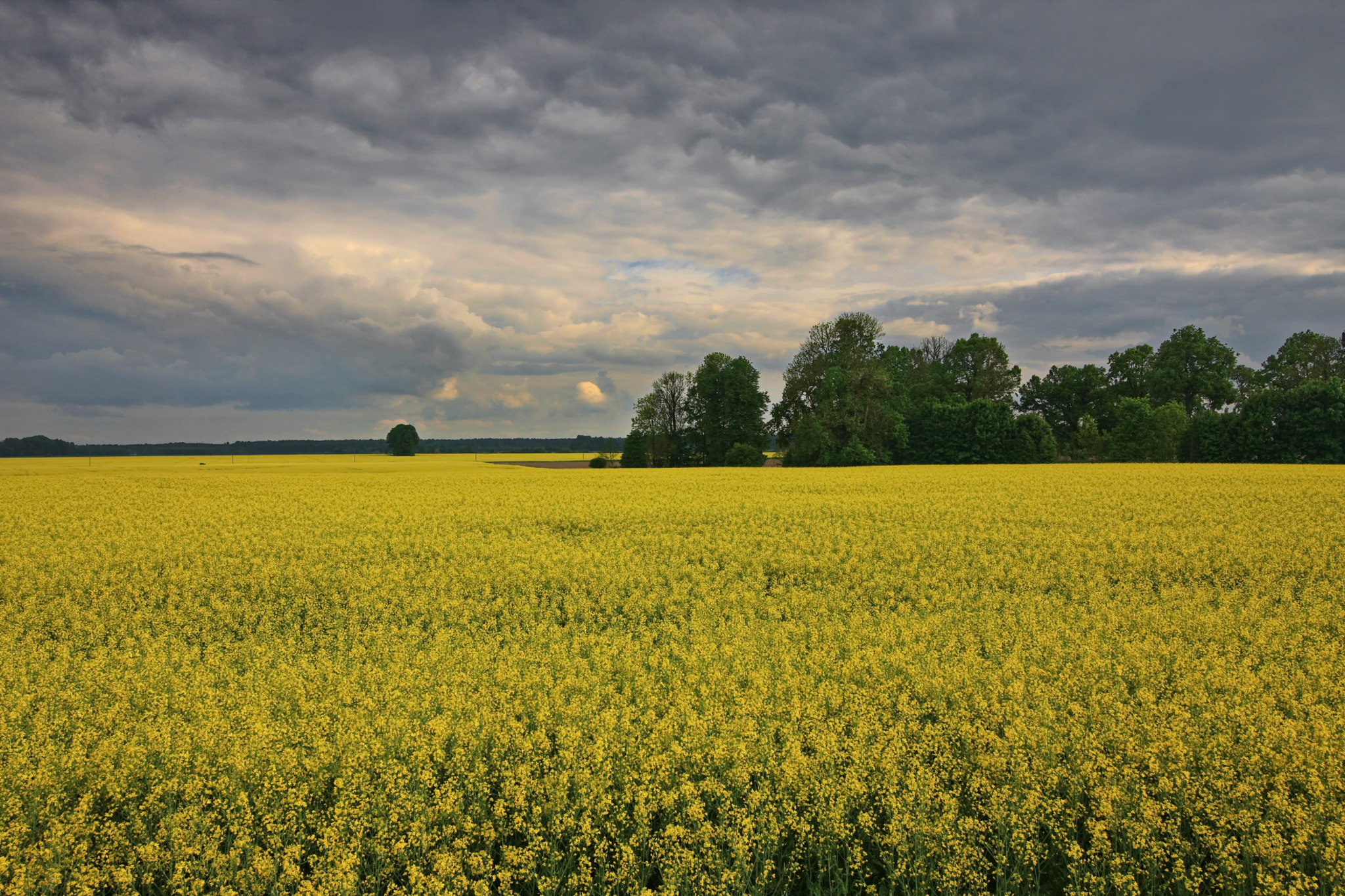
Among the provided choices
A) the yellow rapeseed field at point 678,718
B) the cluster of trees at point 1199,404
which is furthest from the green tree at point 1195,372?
the yellow rapeseed field at point 678,718

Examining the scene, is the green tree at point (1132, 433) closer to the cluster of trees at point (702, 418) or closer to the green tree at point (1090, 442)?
the green tree at point (1090, 442)

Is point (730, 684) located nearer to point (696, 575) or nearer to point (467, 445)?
point (696, 575)

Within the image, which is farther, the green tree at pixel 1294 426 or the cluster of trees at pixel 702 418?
the cluster of trees at pixel 702 418

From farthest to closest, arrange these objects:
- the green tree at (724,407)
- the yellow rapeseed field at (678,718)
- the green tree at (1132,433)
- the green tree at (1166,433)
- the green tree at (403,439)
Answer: the green tree at (403,439), the green tree at (724,407), the green tree at (1132,433), the green tree at (1166,433), the yellow rapeseed field at (678,718)

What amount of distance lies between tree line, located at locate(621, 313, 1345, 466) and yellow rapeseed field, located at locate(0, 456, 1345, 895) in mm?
40616

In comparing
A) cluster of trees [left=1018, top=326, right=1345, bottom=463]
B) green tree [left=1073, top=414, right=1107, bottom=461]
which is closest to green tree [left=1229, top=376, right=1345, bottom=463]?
cluster of trees [left=1018, top=326, right=1345, bottom=463]

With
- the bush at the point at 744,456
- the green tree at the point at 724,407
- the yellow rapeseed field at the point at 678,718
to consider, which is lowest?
the yellow rapeseed field at the point at 678,718

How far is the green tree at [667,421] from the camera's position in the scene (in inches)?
2803

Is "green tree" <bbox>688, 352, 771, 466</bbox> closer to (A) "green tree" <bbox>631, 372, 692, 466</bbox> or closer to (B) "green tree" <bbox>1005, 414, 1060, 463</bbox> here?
(A) "green tree" <bbox>631, 372, 692, 466</bbox>

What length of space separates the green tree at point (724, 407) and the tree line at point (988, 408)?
155 mm

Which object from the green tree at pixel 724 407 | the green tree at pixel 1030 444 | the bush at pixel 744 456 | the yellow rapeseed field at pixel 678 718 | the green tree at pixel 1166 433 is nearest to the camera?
the yellow rapeseed field at pixel 678 718

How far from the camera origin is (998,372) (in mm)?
72750

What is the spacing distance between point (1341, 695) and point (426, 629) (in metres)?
12.8

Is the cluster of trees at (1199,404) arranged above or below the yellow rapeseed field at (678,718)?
above
